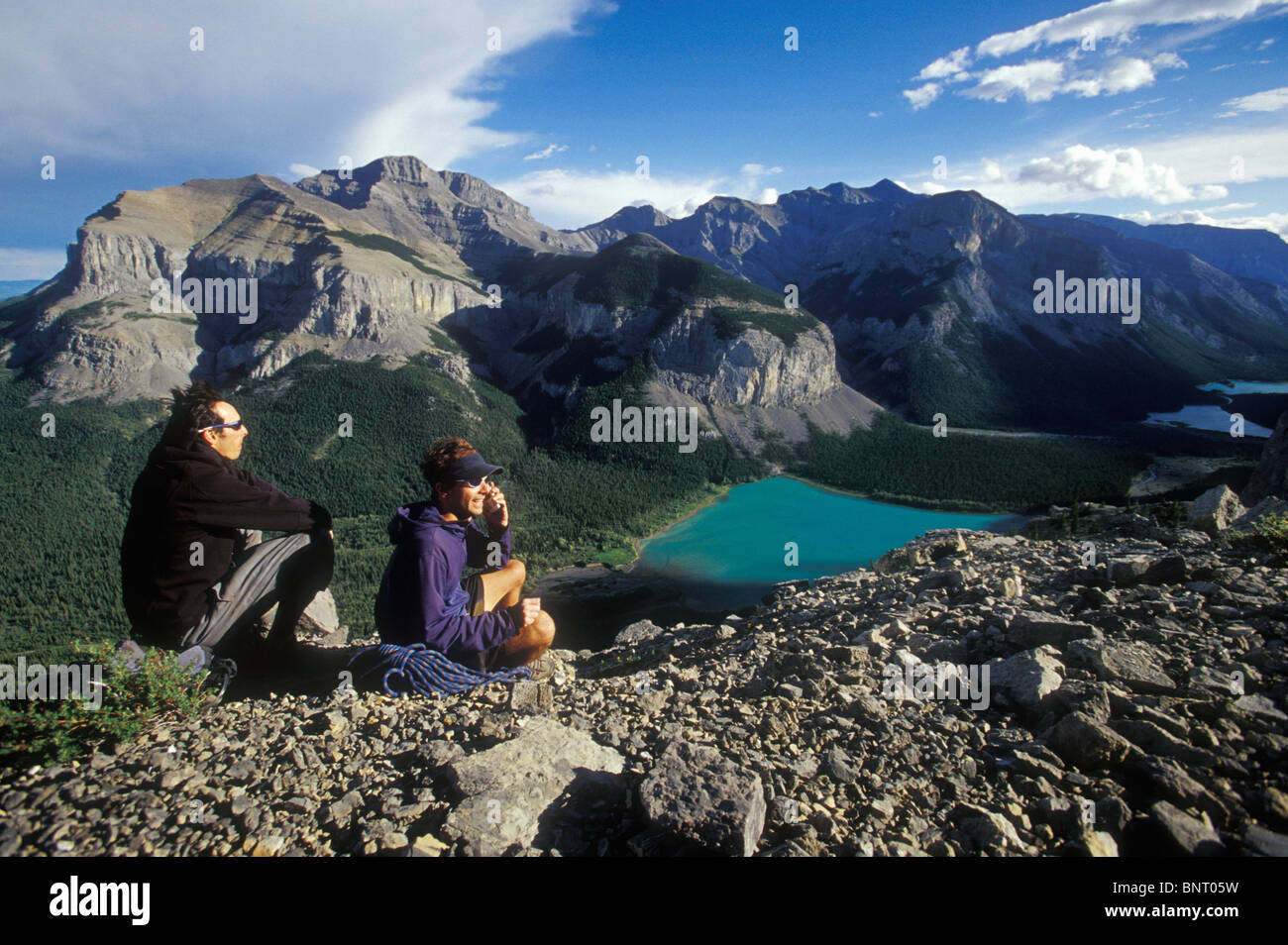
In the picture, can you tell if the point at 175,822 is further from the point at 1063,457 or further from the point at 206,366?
the point at 206,366

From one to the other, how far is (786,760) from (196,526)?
6.17 meters

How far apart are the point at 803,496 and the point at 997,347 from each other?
11078 cm

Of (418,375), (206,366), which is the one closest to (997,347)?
(418,375)

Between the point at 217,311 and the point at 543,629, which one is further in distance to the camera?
the point at 217,311

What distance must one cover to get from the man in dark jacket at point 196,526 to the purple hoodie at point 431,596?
2.85 feet

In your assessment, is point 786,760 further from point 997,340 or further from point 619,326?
point 997,340

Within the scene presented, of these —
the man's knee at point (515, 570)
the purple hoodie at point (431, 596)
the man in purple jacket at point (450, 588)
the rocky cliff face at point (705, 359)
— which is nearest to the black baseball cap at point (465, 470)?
the man in purple jacket at point (450, 588)

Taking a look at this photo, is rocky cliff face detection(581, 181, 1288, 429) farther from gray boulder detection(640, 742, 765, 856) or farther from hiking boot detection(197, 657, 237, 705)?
hiking boot detection(197, 657, 237, 705)

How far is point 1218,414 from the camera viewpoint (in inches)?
5305

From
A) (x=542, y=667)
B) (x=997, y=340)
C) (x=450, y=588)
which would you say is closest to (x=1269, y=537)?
(x=542, y=667)

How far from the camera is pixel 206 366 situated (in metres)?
138

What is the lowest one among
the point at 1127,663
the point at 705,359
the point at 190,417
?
the point at 1127,663

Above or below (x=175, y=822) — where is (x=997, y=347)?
above

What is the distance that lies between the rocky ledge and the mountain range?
104273mm
